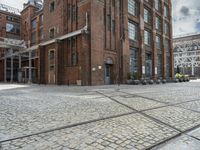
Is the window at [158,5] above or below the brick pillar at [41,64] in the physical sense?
above

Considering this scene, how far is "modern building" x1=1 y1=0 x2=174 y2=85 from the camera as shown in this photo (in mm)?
20125

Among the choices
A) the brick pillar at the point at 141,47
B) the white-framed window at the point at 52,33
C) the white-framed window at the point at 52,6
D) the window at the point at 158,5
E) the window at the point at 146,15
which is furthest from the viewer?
the window at the point at 158,5

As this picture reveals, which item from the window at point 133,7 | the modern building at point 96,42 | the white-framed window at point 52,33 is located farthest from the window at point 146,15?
the white-framed window at point 52,33

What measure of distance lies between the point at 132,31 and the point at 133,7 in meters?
3.76

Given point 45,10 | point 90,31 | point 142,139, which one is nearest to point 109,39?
point 90,31

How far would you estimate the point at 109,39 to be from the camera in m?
22.5

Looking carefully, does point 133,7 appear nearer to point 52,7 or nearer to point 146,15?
point 146,15

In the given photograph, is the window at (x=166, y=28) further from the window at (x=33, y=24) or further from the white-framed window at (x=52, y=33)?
the window at (x=33, y=24)

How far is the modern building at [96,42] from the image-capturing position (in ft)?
66.0

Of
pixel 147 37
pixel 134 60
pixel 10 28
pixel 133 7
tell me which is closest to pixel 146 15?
pixel 147 37

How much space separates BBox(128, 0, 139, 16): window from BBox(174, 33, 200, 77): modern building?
132ft

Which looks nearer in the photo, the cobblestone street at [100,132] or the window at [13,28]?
the cobblestone street at [100,132]

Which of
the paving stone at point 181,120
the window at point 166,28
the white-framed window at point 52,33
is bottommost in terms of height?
the paving stone at point 181,120

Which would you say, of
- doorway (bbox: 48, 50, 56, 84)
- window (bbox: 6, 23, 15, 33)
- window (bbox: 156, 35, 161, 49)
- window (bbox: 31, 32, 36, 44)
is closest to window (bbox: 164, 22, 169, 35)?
window (bbox: 156, 35, 161, 49)
